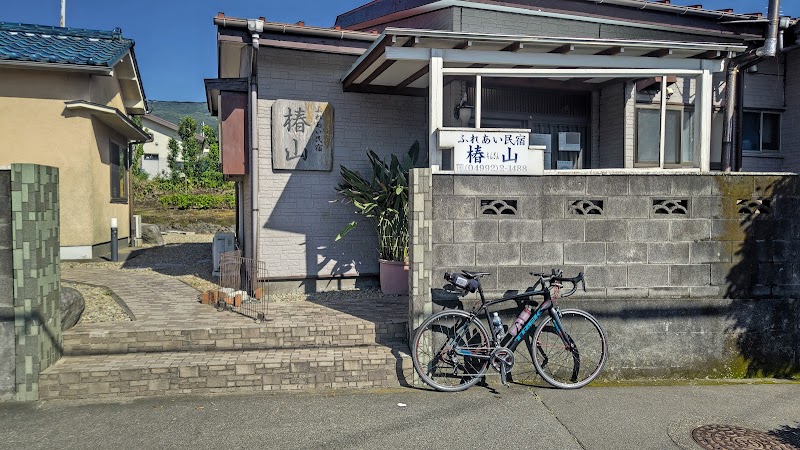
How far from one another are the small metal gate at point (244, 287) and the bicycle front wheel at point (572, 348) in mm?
3301

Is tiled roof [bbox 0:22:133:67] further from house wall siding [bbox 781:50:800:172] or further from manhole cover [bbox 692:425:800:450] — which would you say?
house wall siding [bbox 781:50:800:172]

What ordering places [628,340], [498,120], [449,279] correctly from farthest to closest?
1. [498,120]
2. [628,340]
3. [449,279]

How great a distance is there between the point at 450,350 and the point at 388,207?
2.82m

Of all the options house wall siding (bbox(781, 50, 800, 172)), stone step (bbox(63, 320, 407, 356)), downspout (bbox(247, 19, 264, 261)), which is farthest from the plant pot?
house wall siding (bbox(781, 50, 800, 172))

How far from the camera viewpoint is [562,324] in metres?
5.86

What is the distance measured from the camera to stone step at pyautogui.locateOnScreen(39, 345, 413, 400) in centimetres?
529

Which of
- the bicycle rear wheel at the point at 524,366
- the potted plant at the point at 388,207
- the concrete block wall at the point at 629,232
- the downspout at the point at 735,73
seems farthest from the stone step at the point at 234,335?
the downspout at the point at 735,73

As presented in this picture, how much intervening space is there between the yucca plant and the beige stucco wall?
7.00 m

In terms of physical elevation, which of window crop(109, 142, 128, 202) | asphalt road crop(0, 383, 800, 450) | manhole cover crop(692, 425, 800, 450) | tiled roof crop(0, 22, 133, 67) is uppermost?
tiled roof crop(0, 22, 133, 67)

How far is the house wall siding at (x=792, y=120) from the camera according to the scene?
9656 mm

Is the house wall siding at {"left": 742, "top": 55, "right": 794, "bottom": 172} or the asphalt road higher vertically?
→ the house wall siding at {"left": 742, "top": 55, "right": 794, "bottom": 172}

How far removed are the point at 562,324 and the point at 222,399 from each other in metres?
3.58

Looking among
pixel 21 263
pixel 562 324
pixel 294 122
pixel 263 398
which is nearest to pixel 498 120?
pixel 294 122

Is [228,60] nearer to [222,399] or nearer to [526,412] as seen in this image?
[222,399]
